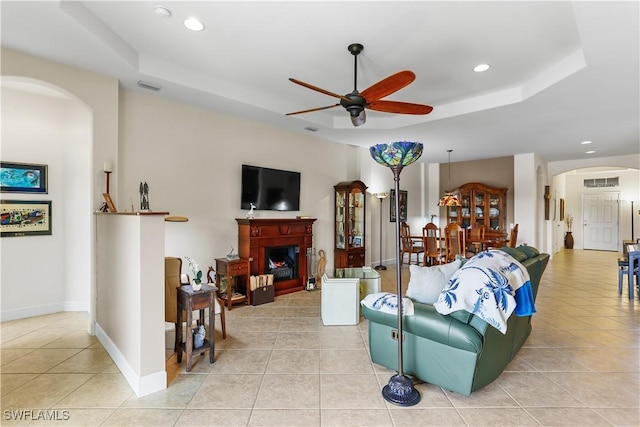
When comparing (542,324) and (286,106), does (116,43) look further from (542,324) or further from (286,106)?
(542,324)

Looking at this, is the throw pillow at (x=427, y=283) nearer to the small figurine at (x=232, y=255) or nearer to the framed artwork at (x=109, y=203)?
the small figurine at (x=232, y=255)

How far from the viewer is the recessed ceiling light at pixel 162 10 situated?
8.07 ft

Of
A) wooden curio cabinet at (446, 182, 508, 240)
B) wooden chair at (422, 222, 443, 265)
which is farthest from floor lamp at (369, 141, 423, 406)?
wooden curio cabinet at (446, 182, 508, 240)

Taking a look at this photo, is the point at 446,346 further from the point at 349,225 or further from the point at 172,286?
the point at 349,225

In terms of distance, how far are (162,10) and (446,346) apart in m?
3.35

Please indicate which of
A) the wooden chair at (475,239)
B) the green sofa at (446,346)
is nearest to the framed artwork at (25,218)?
the green sofa at (446,346)

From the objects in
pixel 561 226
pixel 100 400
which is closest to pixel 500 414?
pixel 100 400

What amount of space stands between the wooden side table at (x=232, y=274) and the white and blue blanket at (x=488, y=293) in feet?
9.26

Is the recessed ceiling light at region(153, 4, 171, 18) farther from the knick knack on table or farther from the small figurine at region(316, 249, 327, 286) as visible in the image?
the small figurine at region(316, 249, 327, 286)

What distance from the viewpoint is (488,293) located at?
2.05 meters

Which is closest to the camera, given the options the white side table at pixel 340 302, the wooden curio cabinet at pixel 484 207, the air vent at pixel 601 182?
the white side table at pixel 340 302

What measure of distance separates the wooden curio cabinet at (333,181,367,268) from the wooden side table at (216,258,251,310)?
2193mm

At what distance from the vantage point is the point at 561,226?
10.7m

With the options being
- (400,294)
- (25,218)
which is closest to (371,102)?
(400,294)
